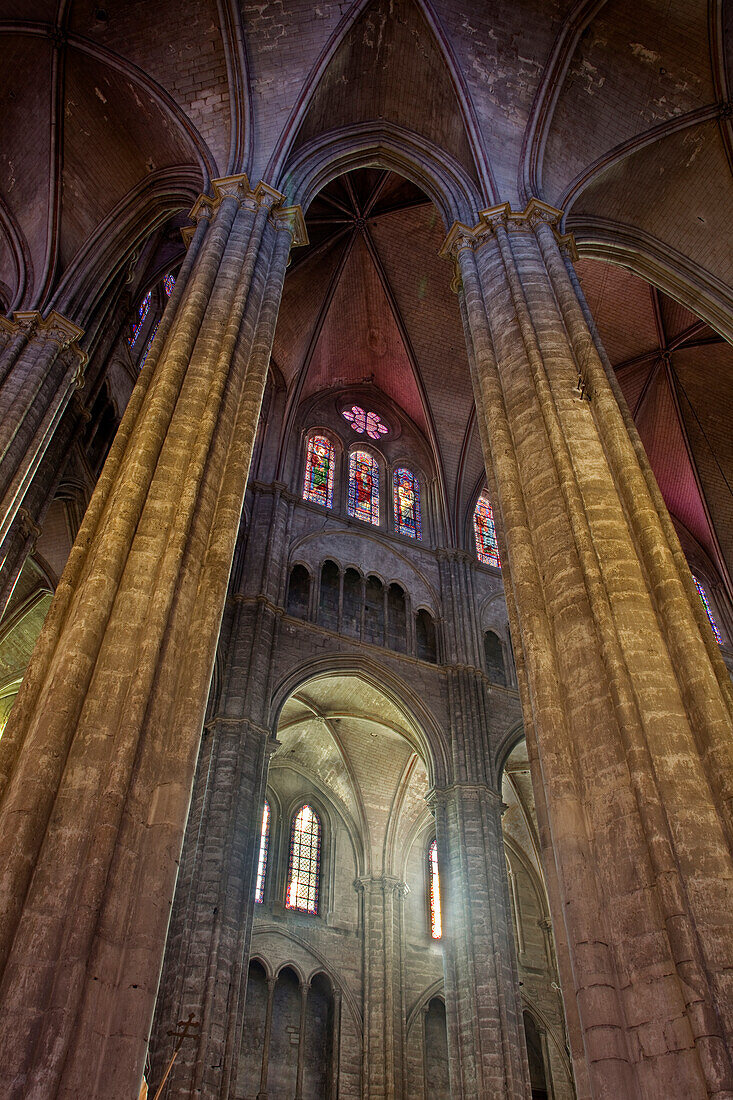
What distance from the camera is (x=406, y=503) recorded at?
19.5 metres

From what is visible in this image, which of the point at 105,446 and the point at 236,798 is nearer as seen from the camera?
the point at 236,798

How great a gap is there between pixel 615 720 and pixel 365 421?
1602 centimetres

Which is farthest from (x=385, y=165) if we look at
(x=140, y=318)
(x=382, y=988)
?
(x=382, y=988)

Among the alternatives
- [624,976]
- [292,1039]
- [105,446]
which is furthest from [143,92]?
[292,1039]

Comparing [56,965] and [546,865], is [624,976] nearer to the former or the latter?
[546,865]

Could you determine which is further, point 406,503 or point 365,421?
point 365,421

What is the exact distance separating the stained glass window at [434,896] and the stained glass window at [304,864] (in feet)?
8.97

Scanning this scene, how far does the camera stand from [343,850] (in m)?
18.1

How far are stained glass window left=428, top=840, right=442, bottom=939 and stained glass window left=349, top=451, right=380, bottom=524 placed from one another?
297 inches

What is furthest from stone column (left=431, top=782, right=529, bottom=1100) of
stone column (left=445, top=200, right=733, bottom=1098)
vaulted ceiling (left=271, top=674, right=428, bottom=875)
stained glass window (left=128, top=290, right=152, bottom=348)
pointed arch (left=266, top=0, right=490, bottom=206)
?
stained glass window (left=128, top=290, right=152, bottom=348)

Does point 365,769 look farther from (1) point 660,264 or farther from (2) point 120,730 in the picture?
(2) point 120,730

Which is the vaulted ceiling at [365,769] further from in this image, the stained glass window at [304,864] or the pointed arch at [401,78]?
the pointed arch at [401,78]

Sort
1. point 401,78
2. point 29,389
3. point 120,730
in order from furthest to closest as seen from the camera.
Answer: point 401,78
point 29,389
point 120,730

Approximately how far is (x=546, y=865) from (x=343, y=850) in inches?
541
